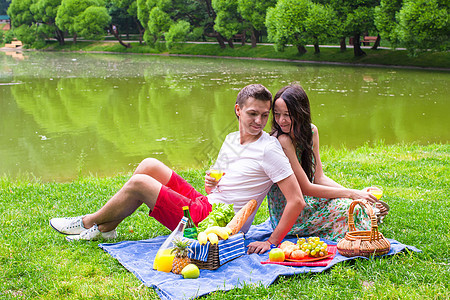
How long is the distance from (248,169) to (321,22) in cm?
2493

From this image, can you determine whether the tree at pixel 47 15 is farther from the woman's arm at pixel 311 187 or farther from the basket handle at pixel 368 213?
the basket handle at pixel 368 213

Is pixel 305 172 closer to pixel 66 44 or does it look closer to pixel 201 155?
pixel 201 155

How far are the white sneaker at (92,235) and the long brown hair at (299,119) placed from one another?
1.52 metres

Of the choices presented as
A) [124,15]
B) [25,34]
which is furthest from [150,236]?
[25,34]

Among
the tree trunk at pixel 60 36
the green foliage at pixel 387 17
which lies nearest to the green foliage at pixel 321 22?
the green foliage at pixel 387 17

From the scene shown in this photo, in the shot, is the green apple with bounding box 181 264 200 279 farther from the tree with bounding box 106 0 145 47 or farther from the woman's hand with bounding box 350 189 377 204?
the tree with bounding box 106 0 145 47

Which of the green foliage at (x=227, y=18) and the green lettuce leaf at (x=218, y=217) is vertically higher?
the green foliage at (x=227, y=18)

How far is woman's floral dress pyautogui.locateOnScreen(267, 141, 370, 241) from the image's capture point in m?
3.67

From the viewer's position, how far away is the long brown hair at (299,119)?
342 centimetres

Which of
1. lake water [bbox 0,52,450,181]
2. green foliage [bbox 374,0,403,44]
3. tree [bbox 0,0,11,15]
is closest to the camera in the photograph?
lake water [bbox 0,52,450,181]

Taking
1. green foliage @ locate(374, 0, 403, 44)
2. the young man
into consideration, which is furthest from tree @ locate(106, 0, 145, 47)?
the young man

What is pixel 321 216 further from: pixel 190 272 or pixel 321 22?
pixel 321 22

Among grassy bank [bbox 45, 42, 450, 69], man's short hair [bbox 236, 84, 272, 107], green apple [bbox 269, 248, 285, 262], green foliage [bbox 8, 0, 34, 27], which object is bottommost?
grassy bank [bbox 45, 42, 450, 69]

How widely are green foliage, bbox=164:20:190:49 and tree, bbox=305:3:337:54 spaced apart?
11981 millimetres
